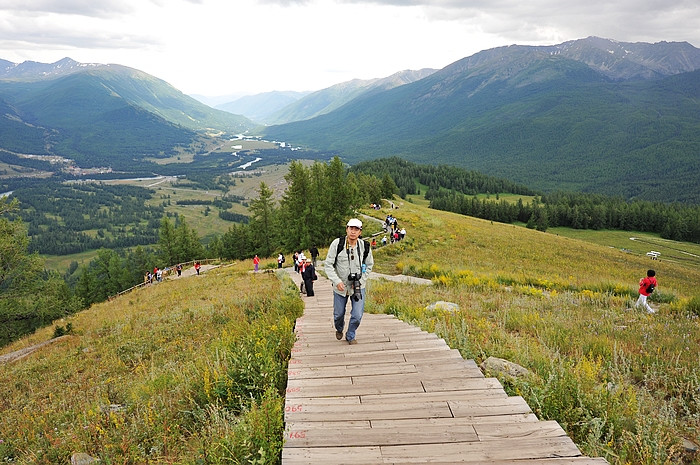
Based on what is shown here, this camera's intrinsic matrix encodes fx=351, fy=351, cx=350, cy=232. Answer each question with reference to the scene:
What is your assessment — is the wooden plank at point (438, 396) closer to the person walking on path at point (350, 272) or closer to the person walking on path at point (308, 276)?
the person walking on path at point (350, 272)

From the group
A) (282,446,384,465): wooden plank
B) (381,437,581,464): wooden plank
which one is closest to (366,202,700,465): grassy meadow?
(381,437,581,464): wooden plank

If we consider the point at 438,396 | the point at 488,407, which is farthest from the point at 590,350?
the point at 438,396

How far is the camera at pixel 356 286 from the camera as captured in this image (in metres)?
6.84

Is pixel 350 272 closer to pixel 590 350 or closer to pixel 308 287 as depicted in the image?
pixel 590 350

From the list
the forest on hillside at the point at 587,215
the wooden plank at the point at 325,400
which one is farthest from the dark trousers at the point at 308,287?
the forest on hillside at the point at 587,215

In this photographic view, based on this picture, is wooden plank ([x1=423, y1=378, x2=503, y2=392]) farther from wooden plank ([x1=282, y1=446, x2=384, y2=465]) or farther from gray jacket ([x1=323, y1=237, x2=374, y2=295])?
gray jacket ([x1=323, y1=237, x2=374, y2=295])

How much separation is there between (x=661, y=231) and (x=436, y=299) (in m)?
127

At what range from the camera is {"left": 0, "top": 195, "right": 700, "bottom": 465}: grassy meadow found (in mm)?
4355

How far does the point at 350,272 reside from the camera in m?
6.91

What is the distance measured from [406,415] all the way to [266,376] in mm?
2356

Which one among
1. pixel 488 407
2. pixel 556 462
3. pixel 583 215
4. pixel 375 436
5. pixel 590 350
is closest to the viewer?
pixel 556 462

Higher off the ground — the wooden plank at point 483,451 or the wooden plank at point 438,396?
the wooden plank at point 483,451

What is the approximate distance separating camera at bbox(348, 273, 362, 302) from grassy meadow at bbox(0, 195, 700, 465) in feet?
4.82

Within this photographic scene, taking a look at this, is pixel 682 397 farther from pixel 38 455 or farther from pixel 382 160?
pixel 382 160
